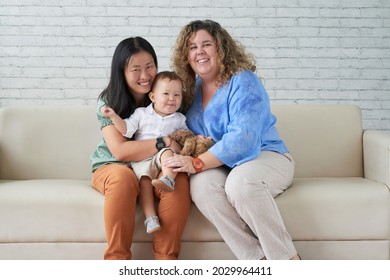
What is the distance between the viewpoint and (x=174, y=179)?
6.77ft

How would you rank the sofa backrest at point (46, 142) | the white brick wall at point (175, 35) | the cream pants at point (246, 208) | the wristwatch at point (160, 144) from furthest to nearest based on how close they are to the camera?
the white brick wall at point (175, 35)
the sofa backrest at point (46, 142)
the wristwatch at point (160, 144)
the cream pants at point (246, 208)

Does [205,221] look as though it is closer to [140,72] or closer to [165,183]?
[165,183]

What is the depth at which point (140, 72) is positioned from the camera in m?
2.28

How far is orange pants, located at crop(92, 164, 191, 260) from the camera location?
1963 mm

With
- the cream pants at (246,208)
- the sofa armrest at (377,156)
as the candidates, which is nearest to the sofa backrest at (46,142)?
the cream pants at (246,208)

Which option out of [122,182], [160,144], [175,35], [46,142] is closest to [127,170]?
[122,182]

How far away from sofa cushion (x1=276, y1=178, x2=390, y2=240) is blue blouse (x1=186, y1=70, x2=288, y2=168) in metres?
0.23

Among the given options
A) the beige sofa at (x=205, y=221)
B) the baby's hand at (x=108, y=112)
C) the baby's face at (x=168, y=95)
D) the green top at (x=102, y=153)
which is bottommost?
the beige sofa at (x=205, y=221)

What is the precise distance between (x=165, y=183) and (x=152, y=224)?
0.16 m

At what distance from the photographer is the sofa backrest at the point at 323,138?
262cm

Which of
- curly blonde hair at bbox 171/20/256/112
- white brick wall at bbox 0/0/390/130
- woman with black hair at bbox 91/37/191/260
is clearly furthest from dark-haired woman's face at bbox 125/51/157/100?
white brick wall at bbox 0/0/390/130

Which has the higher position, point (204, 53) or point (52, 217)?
point (204, 53)

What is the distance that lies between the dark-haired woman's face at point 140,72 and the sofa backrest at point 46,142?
48 cm

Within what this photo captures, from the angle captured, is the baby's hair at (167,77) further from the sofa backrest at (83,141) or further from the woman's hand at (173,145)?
the sofa backrest at (83,141)
